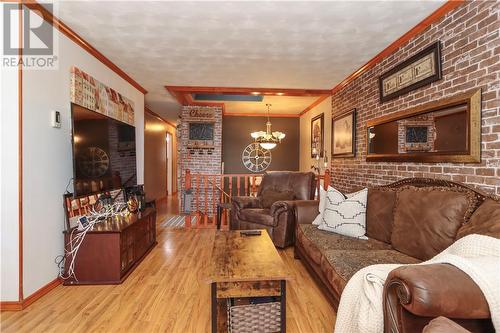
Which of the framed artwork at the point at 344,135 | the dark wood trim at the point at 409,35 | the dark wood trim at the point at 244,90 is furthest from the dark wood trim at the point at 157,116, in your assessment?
the dark wood trim at the point at 409,35

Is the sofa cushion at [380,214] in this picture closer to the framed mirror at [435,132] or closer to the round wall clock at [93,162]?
the framed mirror at [435,132]

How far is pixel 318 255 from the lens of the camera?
235 centimetres

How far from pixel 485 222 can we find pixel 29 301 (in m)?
3.31

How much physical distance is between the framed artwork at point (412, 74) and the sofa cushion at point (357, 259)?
157cm

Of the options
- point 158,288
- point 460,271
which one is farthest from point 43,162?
point 460,271

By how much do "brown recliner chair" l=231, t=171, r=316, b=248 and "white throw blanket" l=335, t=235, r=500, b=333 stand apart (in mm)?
2120

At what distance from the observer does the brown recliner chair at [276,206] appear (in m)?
3.70

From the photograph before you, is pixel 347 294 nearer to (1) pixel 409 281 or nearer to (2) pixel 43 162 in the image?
(1) pixel 409 281

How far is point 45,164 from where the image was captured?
2.47 m

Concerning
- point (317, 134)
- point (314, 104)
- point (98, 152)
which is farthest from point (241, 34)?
point (314, 104)

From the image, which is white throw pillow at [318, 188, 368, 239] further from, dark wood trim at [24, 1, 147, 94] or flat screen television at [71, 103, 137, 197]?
dark wood trim at [24, 1, 147, 94]

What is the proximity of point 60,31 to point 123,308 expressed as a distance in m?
2.58

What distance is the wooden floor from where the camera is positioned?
197cm

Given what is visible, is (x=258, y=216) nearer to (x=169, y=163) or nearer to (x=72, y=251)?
(x=72, y=251)
